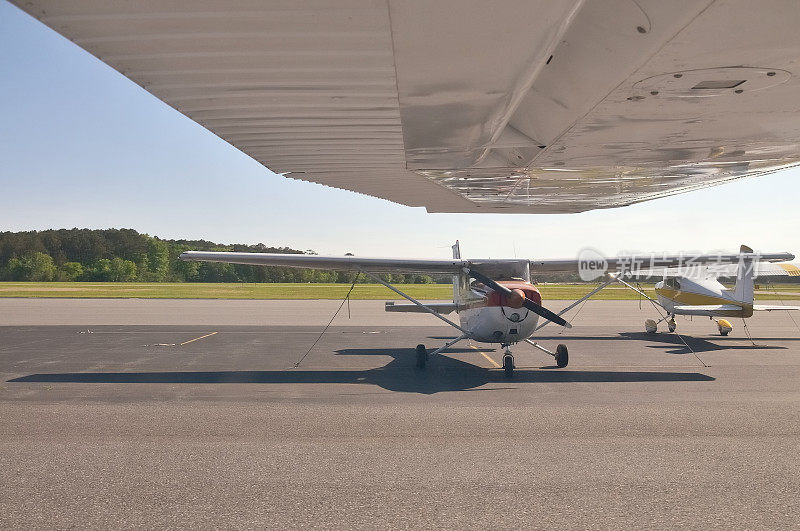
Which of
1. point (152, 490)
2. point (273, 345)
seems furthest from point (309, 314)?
point (152, 490)

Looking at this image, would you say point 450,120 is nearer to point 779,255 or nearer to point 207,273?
point 779,255

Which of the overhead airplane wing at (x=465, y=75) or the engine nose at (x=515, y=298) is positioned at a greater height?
the overhead airplane wing at (x=465, y=75)

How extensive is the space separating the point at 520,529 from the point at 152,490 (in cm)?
312

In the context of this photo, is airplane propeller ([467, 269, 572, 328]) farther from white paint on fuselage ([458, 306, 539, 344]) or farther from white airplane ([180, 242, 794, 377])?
white paint on fuselage ([458, 306, 539, 344])

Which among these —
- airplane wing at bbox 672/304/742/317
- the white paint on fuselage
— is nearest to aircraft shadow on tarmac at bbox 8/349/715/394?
the white paint on fuselage

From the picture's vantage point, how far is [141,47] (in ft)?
11.4

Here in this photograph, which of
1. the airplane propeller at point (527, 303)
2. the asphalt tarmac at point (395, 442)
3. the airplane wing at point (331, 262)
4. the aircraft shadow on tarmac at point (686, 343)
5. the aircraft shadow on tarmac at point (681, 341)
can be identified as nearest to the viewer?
the asphalt tarmac at point (395, 442)

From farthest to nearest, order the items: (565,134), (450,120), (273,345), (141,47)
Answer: (273,345), (565,134), (450,120), (141,47)

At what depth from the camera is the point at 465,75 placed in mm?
3889

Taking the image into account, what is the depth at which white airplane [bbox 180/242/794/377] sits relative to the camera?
40.1 feet

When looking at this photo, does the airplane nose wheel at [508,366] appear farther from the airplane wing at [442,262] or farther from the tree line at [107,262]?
the tree line at [107,262]

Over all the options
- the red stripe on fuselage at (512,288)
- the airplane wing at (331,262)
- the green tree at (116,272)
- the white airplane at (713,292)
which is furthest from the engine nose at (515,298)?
the green tree at (116,272)

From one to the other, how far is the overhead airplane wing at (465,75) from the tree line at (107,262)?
82449 mm

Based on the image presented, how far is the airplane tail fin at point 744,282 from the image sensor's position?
1809 cm
